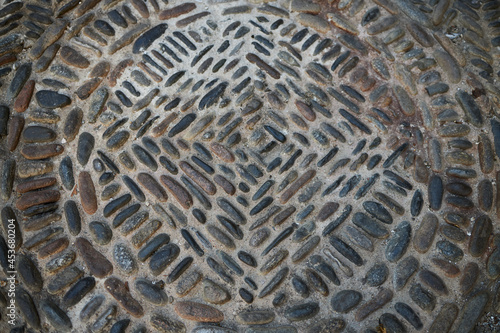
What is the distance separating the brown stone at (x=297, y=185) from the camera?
135 inches

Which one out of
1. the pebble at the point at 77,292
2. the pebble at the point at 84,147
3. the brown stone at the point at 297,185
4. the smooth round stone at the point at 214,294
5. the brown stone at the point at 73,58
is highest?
the brown stone at the point at 73,58

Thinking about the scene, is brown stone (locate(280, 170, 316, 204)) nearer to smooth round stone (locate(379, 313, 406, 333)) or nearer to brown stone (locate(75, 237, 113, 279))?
smooth round stone (locate(379, 313, 406, 333))

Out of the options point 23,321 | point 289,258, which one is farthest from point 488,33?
point 23,321

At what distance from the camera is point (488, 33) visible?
4.00 m

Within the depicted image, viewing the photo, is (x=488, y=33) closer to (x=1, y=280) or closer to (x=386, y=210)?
→ (x=386, y=210)

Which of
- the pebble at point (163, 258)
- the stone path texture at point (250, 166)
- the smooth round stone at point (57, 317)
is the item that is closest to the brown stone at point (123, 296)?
the stone path texture at point (250, 166)

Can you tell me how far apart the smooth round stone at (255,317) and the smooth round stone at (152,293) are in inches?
19.4

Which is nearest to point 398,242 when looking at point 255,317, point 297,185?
point 297,185

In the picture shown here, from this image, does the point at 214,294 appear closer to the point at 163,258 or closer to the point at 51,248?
the point at 163,258

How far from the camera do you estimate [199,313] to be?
10.5ft

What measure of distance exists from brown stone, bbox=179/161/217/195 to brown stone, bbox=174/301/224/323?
2.49ft

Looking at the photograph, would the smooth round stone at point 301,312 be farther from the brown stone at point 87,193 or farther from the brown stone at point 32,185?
the brown stone at point 32,185

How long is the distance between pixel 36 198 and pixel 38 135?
1.49ft

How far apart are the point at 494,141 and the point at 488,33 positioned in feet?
3.25
